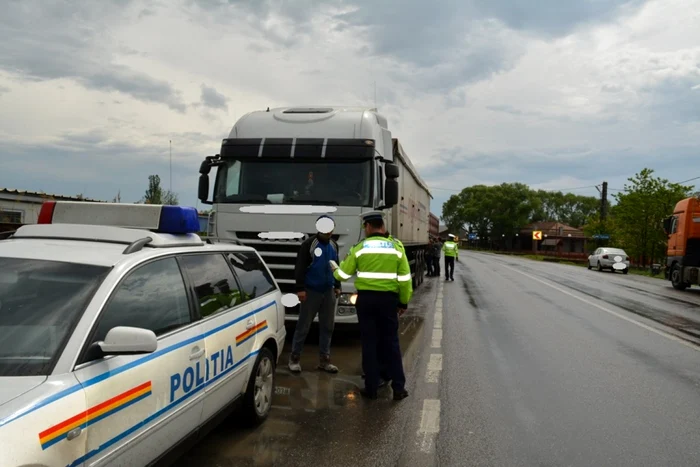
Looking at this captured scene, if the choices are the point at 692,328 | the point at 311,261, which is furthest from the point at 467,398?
the point at 692,328

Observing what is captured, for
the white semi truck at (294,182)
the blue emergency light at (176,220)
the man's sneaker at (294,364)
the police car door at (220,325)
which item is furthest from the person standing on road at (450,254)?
the blue emergency light at (176,220)

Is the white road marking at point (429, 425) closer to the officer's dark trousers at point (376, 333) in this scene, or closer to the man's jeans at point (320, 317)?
the officer's dark trousers at point (376, 333)

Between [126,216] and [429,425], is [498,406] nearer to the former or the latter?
[429,425]

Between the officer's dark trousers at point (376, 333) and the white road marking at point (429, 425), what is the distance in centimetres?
37

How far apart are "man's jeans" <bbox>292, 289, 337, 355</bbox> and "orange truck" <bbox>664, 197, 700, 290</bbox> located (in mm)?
17427

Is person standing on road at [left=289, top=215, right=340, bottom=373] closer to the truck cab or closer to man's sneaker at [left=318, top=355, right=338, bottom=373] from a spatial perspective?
man's sneaker at [left=318, top=355, right=338, bottom=373]

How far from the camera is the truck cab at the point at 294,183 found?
319 inches

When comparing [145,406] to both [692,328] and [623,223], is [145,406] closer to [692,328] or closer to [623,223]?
[692,328]

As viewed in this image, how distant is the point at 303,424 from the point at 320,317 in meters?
2.08

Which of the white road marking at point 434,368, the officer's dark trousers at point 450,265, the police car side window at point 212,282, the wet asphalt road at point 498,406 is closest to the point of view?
the police car side window at point 212,282

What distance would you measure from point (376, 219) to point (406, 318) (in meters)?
5.86

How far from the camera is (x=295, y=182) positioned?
8.45m

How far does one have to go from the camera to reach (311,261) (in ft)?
22.1

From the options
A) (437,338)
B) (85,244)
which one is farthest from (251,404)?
(437,338)
